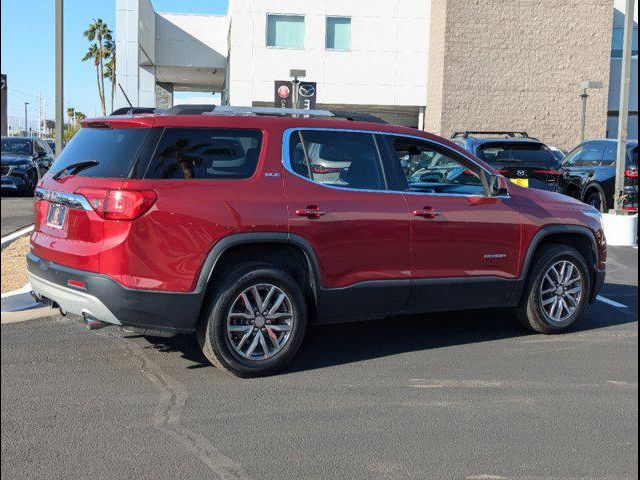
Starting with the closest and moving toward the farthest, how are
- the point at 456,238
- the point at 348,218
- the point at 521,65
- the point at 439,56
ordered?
the point at 348,218, the point at 456,238, the point at 439,56, the point at 521,65

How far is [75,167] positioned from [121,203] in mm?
581

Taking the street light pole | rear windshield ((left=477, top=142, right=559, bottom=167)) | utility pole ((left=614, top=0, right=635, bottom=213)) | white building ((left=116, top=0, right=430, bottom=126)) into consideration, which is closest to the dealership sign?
rear windshield ((left=477, top=142, right=559, bottom=167))

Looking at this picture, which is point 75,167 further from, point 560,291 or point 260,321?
point 560,291

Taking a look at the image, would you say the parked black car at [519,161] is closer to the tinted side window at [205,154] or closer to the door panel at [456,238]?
the door panel at [456,238]

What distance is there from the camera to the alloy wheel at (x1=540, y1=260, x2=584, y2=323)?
652 cm

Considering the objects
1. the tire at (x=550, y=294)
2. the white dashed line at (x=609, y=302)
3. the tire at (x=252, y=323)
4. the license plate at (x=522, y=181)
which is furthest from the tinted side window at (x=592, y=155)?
the tire at (x=252, y=323)

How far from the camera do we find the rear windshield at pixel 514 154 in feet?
40.0

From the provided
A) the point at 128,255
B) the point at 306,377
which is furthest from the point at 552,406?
the point at 128,255

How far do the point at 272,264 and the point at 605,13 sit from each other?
30.3 metres

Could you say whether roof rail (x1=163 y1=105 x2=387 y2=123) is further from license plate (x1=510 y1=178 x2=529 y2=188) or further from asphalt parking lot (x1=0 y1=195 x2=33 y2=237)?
license plate (x1=510 y1=178 x2=529 y2=188)

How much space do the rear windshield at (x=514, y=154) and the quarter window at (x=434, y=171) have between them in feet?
17.6

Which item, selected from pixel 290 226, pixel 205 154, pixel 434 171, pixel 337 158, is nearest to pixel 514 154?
pixel 434 171

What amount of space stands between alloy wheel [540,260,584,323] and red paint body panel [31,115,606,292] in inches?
16.3

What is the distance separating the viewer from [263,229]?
5074mm
